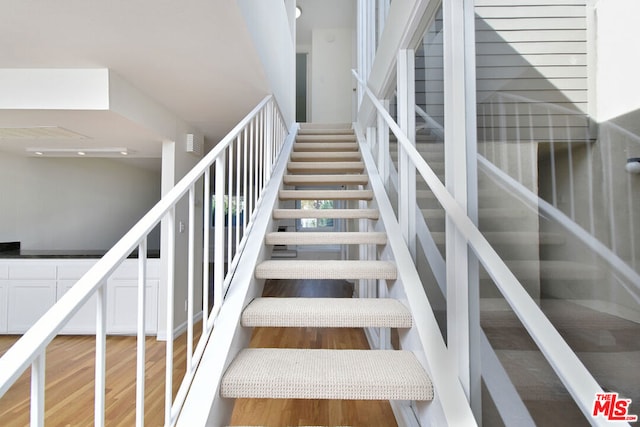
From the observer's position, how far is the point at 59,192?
4.03 metres

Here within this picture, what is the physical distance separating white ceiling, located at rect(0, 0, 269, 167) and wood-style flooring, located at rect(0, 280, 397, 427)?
1.94 metres

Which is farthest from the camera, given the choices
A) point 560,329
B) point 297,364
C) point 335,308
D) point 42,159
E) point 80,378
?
point 42,159

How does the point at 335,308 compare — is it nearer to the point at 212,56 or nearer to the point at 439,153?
the point at 439,153

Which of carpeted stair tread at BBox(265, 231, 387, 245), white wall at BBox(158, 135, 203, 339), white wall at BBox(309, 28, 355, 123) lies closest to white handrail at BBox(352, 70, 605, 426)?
carpeted stair tread at BBox(265, 231, 387, 245)

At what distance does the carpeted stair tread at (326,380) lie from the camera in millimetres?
1132

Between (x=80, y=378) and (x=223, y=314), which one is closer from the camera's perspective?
(x=223, y=314)

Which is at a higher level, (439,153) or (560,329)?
(439,153)

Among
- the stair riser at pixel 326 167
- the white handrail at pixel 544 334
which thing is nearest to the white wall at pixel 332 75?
the stair riser at pixel 326 167

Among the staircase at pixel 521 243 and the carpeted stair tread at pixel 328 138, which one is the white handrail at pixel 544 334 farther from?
the carpeted stair tread at pixel 328 138

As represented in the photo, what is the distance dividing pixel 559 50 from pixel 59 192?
5.05 metres

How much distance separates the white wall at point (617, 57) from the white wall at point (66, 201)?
16.7 ft

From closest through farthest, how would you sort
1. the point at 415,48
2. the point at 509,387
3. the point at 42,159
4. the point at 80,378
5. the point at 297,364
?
the point at 509,387, the point at 297,364, the point at 415,48, the point at 80,378, the point at 42,159

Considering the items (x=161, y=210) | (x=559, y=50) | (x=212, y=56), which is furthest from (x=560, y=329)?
(x=212, y=56)

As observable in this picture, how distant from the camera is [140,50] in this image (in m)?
1.85
